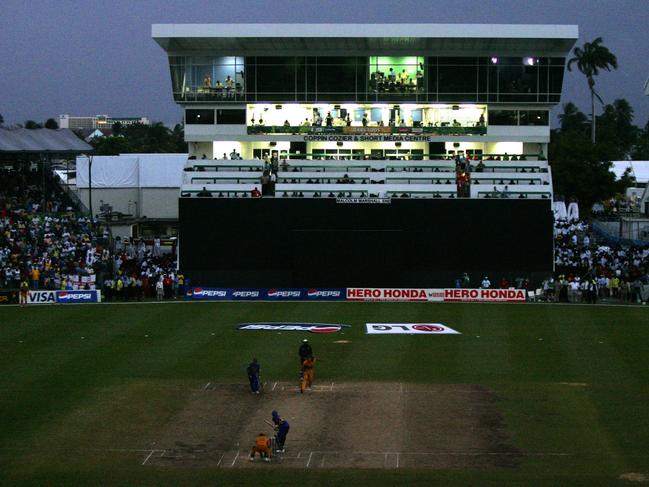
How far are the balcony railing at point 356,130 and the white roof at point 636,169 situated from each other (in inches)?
1890

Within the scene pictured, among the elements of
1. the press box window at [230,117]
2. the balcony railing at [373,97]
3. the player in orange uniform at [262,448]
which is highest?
the balcony railing at [373,97]

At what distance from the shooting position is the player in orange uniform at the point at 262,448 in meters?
23.9

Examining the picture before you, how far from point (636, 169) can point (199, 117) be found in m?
62.3

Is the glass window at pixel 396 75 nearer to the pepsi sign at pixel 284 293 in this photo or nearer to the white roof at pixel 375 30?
the white roof at pixel 375 30

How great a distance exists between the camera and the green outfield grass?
2312 centimetres

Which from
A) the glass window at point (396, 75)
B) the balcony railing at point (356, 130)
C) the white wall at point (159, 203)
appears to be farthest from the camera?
the white wall at point (159, 203)

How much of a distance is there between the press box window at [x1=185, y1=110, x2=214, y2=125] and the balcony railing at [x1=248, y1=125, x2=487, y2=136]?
2622 mm

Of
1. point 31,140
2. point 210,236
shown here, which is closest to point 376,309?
point 210,236

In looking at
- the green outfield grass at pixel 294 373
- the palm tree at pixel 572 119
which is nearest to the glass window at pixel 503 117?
the green outfield grass at pixel 294 373

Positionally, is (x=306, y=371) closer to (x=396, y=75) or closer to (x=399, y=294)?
(x=399, y=294)

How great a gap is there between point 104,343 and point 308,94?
28871 mm

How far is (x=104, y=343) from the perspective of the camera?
3984 cm

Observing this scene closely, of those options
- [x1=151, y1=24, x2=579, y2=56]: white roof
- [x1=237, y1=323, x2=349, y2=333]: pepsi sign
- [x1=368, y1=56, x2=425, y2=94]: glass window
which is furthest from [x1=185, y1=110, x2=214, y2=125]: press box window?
[x1=237, y1=323, x2=349, y2=333]: pepsi sign

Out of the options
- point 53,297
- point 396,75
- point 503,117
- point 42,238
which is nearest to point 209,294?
point 53,297
